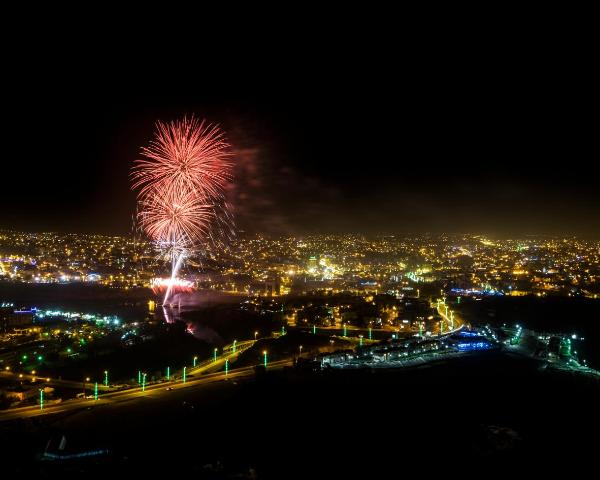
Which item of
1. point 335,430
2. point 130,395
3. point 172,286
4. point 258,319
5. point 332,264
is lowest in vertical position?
point 335,430

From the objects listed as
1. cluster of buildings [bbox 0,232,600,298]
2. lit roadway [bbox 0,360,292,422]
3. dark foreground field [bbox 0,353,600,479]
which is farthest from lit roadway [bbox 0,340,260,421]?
cluster of buildings [bbox 0,232,600,298]

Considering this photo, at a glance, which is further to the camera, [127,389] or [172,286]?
[172,286]

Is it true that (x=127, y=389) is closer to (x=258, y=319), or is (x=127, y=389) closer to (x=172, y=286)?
(x=258, y=319)

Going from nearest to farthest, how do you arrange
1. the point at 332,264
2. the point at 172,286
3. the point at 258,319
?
1. the point at 258,319
2. the point at 172,286
3. the point at 332,264

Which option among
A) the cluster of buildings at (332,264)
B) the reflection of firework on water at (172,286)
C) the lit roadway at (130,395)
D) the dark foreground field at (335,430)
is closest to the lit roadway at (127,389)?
the lit roadway at (130,395)

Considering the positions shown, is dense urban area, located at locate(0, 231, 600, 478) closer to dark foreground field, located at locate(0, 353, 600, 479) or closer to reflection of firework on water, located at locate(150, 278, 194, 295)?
reflection of firework on water, located at locate(150, 278, 194, 295)

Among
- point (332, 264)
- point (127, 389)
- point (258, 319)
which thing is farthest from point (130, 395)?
point (332, 264)

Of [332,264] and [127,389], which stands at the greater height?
[332,264]
